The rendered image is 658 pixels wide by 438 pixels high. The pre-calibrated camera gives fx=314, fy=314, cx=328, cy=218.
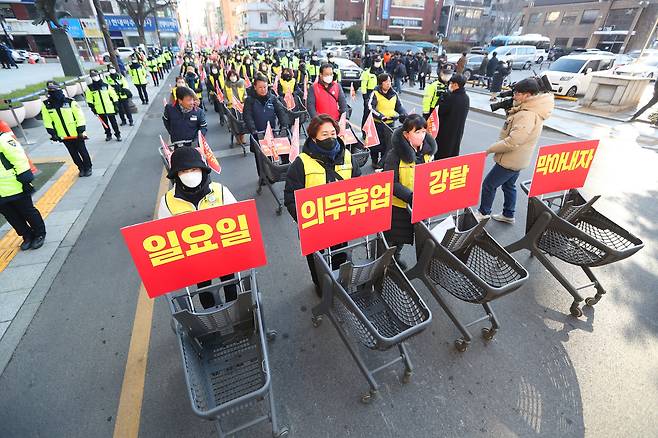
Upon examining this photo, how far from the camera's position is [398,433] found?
7.73ft

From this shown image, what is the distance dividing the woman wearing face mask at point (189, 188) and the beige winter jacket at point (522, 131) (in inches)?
135

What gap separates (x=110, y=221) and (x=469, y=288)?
5.35 m

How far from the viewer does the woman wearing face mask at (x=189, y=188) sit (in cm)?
241

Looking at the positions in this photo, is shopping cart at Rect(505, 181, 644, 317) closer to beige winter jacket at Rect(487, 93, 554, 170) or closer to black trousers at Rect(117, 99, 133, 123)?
beige winter jacket at Rect(487, 93, 554, 170)

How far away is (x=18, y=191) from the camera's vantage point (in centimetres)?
386

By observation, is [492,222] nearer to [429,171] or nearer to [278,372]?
[429,171]

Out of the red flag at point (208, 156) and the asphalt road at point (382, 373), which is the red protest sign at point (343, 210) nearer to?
the asphalt road at point (382, 373)

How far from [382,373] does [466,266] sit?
119 cm

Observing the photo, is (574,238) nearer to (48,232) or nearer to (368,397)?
(368,397)

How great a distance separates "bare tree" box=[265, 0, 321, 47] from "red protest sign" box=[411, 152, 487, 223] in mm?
54075

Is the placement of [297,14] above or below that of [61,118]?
above

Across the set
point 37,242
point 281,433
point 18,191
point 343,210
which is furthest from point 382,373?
point 37,242

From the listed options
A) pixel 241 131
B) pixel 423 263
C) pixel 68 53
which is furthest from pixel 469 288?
pixel 68 53

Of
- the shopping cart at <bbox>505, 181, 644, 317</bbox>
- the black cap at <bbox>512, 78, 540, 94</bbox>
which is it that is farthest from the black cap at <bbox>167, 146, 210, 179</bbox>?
the black cap at <bbox>512, 78, 540, 94</bbox>
